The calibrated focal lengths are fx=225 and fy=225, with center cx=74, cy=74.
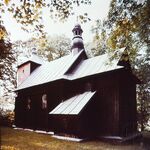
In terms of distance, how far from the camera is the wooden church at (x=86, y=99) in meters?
14.9

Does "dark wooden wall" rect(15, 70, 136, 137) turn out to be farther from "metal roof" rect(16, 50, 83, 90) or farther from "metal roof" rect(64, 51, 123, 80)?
"metal roof" rect(16, 50, 83, 90)

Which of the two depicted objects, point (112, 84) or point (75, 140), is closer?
point (75, 140)

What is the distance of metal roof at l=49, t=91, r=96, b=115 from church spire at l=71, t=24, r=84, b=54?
22.0 feet

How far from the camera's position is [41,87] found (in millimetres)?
19766

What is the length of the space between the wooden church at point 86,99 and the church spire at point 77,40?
1.35m

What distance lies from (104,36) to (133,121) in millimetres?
9291

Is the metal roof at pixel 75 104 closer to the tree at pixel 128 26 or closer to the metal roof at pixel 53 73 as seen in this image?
the metal roof at pixel 53 73

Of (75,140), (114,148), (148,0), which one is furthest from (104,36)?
(75,140)

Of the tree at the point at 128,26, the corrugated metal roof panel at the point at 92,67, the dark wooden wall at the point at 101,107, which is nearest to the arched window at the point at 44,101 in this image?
the dark wooden wall at the point at 101,107

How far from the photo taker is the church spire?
21.8 m

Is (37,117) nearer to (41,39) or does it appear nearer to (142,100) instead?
(142,100)

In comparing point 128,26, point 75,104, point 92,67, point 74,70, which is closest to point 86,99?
point 75,104

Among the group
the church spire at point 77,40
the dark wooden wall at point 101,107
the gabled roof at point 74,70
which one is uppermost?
the church spire at point 77,40

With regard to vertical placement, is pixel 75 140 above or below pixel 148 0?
below
